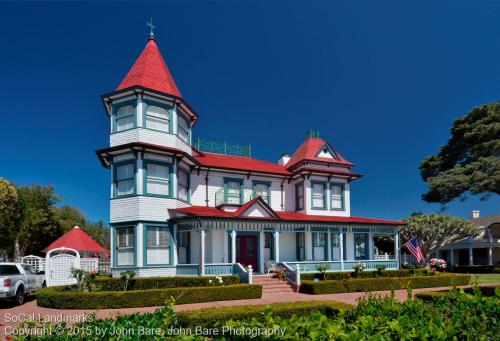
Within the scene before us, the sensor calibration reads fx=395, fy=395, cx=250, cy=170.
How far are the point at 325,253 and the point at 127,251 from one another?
13746 millimetres

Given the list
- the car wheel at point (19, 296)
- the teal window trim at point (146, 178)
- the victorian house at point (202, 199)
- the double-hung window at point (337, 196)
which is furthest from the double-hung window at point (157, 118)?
the double-hung window at point (337, 196)

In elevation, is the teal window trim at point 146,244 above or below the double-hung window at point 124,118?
below

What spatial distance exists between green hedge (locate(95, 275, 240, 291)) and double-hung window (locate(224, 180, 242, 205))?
24.3 ft

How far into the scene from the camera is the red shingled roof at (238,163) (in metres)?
26.6

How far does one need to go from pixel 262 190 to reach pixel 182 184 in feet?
20.4

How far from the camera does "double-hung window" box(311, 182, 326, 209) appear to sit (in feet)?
94.7

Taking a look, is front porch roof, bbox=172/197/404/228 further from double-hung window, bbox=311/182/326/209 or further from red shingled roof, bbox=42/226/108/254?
red shingled roof, bbox=42/226/108/254

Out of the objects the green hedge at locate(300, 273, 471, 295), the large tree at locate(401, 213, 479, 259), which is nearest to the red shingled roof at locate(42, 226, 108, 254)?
the green hedge at locate(300, 273, 471, 295)

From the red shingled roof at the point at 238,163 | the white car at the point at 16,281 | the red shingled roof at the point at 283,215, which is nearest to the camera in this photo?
the white car at the point at 16,281

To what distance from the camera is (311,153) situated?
1169 inches

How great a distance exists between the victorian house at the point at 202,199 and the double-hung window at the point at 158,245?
2.2 inches

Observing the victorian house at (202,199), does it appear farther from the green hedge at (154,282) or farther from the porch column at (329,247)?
the green hedge at (154,282)

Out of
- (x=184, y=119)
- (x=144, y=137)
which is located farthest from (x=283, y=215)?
(x=144, y=137)

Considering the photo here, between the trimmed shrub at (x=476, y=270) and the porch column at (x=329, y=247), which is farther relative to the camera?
the trimmed shrub at (x=476, y=270)
